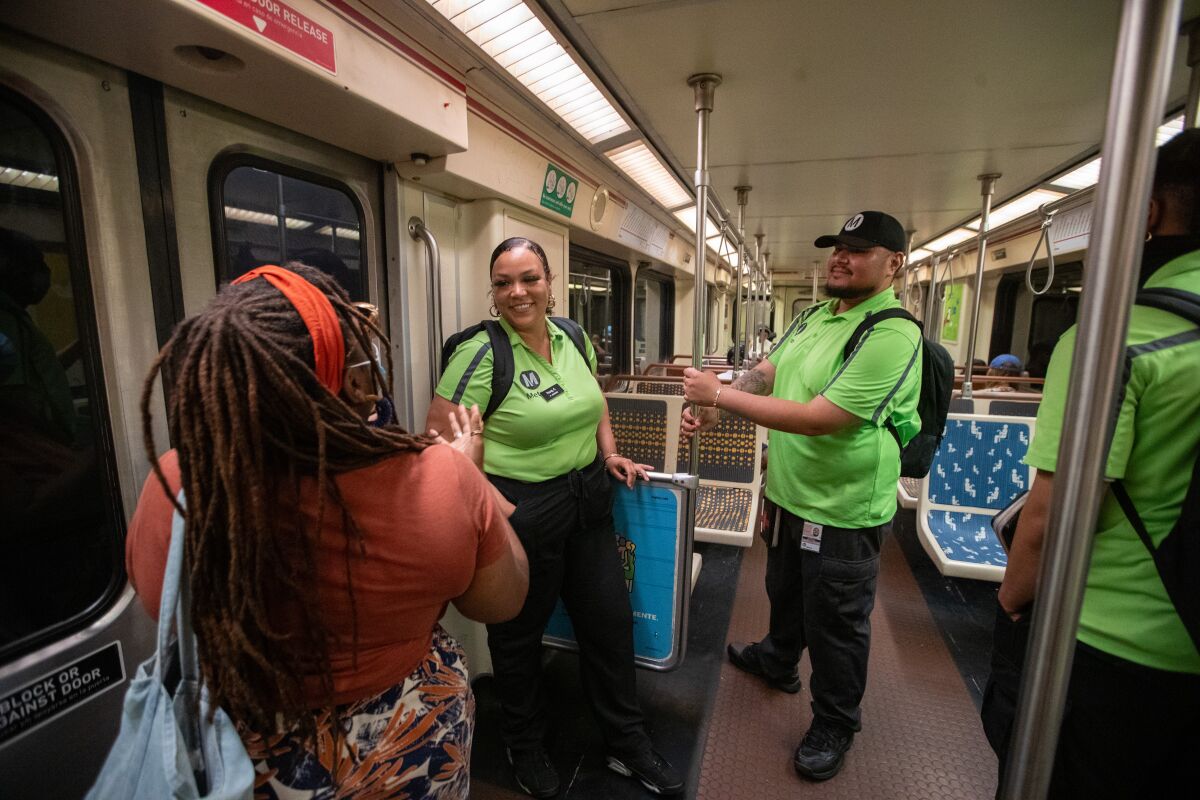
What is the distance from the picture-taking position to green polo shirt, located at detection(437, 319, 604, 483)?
1771mm

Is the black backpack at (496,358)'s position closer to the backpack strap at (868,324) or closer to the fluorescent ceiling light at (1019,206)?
the backpack strap at (868,324)

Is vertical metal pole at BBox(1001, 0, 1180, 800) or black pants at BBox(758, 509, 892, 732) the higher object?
vertical metal pole at BBox(1001, 0, 1180, 800)

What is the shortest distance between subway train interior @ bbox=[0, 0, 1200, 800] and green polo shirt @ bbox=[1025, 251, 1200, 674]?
0.54 metres

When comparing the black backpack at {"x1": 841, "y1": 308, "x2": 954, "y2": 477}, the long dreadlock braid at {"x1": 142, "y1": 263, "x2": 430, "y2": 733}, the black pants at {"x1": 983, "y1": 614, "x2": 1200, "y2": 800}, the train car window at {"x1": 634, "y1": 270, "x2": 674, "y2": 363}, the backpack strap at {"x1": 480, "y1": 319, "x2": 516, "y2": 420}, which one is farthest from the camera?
the train car window at {"x1": 634, "y1": 270, "x2": 674, "y2": 363}

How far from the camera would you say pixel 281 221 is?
1.79m

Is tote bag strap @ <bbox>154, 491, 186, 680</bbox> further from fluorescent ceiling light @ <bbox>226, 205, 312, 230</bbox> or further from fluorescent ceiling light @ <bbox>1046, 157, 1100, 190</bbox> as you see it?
fluorescent ceiling light @ <bbox>1046, 157, 1100, 190</bbox>

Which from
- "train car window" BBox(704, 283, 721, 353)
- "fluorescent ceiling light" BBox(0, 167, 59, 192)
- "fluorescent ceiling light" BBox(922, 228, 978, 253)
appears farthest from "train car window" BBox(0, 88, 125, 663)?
"train car window" BBox(704, 283, 721, 353)

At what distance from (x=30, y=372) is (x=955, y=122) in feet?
10.9

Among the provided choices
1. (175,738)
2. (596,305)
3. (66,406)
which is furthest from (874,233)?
(596,305)

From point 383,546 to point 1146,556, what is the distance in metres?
1.32

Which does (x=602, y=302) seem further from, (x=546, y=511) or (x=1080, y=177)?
(x=546, y=511)

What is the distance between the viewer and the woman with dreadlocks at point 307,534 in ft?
2.49

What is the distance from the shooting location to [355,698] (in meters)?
0.97

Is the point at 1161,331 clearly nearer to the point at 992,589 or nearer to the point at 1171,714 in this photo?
the point at 1171,714
